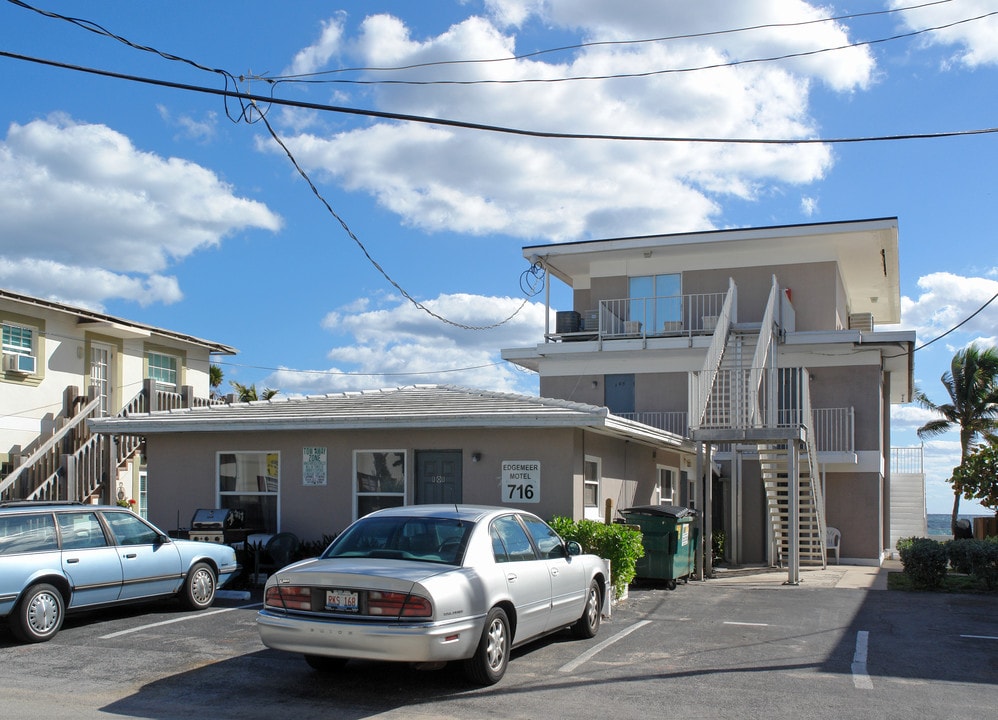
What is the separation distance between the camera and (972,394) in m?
40.2

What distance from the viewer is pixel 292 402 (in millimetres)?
17562

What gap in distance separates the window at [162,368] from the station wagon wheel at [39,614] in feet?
54.5

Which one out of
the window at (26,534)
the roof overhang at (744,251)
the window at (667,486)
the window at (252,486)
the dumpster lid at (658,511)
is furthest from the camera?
the roof overhang at (744,251)

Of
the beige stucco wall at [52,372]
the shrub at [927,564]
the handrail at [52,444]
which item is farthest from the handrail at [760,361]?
the beige stucco wall at [52,372]

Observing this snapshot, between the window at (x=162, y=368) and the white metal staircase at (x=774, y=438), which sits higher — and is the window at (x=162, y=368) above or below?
above

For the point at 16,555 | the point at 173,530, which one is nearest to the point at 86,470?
the point at 173,530

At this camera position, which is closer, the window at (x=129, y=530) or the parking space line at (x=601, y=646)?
the parking space line at (x=601, y=646)

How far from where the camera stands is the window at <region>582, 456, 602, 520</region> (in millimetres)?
15805

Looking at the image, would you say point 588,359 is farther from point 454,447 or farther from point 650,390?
point 454,447

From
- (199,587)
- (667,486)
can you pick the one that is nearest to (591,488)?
(667,486)

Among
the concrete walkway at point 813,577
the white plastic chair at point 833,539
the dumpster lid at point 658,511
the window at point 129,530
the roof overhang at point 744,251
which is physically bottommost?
the concrete walkway at point 813,577

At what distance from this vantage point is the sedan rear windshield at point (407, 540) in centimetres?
839

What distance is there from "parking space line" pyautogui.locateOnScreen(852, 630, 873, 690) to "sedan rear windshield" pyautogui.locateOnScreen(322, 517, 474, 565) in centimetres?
358

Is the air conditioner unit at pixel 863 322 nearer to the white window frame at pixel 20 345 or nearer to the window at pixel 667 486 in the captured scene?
the window at pixel 667 486
